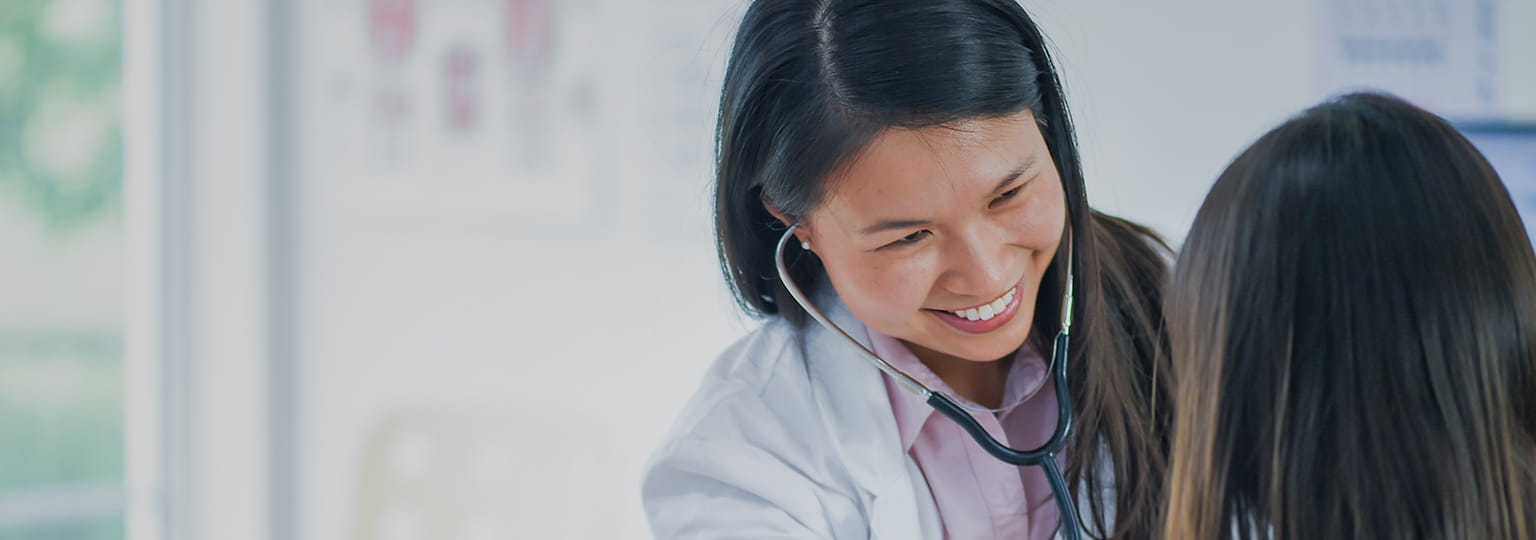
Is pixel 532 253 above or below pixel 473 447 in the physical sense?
above

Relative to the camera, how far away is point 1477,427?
73 cm

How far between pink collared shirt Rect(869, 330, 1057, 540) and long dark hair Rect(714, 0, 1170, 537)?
66 mm

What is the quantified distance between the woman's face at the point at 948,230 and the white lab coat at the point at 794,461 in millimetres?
102

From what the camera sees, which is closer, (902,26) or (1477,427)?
(1477,427)

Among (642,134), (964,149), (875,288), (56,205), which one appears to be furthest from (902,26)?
(56,205)

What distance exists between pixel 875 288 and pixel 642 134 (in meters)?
1.25

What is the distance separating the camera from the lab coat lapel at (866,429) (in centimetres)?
109

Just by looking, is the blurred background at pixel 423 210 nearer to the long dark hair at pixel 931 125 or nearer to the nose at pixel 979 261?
the long dark hair at pixel 931 125

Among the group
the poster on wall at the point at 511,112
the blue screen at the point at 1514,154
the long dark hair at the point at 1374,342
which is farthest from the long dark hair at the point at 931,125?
the poster on wall at the point at 511,112

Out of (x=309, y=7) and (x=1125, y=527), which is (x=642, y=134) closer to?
(x=309, y=7)

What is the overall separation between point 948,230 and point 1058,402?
0.18 meters

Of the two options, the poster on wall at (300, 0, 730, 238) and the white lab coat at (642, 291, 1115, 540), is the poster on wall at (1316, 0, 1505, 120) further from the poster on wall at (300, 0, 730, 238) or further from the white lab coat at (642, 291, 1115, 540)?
the white lab coat at (642, 291, 1115, 540)

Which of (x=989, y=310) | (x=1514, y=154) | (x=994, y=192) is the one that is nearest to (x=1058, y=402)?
(x=989, y=310)

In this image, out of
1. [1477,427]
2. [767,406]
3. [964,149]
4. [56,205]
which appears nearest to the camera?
[1477,427]
